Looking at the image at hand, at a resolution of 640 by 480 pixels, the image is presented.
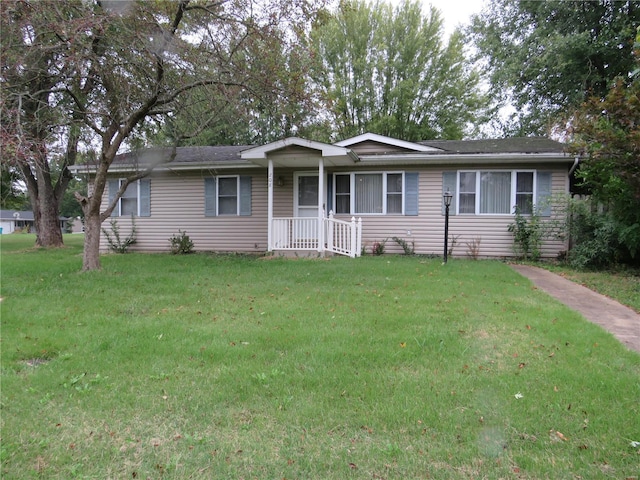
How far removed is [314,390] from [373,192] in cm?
937

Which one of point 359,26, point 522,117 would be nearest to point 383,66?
point 359,26

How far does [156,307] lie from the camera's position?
17.7ft

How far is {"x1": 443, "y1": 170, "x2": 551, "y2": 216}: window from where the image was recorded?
10938 millimetres

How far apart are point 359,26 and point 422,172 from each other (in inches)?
720

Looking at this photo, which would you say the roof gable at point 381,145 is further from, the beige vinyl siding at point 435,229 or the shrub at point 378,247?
the shrub at point 378,247

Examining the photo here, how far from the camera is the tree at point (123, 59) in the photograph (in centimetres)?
692

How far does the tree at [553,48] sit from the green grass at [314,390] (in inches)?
500

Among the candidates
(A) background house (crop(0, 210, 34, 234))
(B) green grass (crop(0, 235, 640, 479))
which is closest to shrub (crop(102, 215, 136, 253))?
(B) green grass (crop(0, 235, 640, 479))

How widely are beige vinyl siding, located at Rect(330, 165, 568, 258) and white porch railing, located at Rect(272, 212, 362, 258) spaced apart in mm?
1169

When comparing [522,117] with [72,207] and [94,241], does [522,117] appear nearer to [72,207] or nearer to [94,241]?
[94,241]

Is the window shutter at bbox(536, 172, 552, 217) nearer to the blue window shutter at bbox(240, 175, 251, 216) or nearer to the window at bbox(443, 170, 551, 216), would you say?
the window at bbox(443, 170, 551, 216)

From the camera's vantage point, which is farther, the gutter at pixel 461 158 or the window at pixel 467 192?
the window at pixel 467 192

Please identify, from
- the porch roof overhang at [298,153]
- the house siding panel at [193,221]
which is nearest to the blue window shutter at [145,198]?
the house siding panel at [193,221]

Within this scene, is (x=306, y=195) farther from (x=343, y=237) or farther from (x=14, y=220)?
(x=14, y=220)
